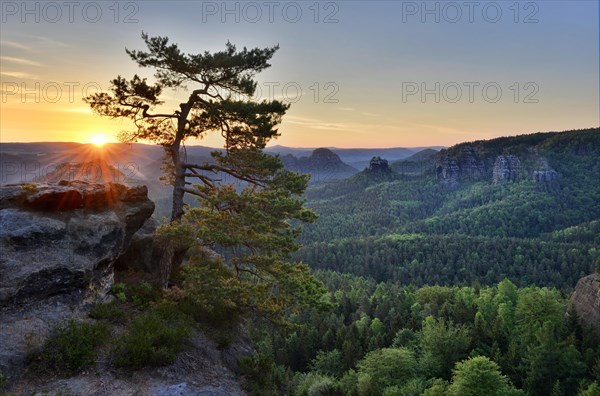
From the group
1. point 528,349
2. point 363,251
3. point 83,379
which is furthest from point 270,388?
point 363,251

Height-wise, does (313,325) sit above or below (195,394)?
Result: below

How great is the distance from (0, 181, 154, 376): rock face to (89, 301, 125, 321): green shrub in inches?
24.0

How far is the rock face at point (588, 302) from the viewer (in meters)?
63.2

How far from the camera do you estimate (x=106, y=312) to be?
18.0 meters

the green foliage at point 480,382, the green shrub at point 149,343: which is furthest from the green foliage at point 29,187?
the green foliage at point 480,382

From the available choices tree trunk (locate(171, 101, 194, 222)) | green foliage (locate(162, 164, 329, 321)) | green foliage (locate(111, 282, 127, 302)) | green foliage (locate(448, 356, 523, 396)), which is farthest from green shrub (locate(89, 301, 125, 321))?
green foliage (locate(448, 356, 523, 396))

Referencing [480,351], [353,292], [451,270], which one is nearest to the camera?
[480,351]

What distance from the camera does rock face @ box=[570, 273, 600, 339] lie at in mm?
63156

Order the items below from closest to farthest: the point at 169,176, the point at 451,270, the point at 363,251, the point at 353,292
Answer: the point at 169,176 < the point at 353,292 < the point at 451,270 < the point at 363,251

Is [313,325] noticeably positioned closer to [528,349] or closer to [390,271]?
[528,349]

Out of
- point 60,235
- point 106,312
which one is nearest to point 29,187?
point 60,235

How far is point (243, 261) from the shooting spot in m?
19.7

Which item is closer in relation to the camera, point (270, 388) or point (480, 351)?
point (270, 388)

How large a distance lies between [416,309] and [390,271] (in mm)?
61753
